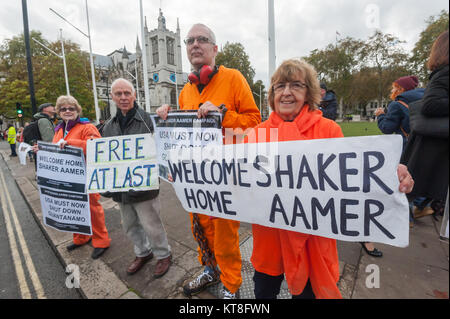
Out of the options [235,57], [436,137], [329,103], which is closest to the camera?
[436,137]

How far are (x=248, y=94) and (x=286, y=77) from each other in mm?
570

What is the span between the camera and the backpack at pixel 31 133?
4.48 m

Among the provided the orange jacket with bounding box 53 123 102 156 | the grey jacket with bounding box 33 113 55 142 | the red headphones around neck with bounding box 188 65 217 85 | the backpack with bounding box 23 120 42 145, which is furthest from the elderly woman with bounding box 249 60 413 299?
the backpack with bounding box 23 120 42 145

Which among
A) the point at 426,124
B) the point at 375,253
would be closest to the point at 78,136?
the point at 426,124

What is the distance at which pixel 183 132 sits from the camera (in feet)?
6.23

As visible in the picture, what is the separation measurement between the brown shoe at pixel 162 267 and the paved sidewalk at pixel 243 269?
1.9 inches

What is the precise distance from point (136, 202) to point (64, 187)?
1067mm

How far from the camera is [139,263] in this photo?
98.7 inches

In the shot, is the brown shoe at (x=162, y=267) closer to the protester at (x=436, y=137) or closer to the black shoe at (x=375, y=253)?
the black shoe at (x=375, y=253)

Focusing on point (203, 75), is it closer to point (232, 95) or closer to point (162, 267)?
point (232, 95)

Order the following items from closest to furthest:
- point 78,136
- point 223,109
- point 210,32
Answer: point 223,109 → point 210,32 → point 78,136

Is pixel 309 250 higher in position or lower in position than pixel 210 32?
lower

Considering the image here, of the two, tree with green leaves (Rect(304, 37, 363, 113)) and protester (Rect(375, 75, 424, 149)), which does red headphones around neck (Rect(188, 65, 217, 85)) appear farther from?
tree with green leaves (Rect(304, 37, 363, 113))

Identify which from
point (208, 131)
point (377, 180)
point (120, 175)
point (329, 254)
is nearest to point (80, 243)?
point (120, 175)
